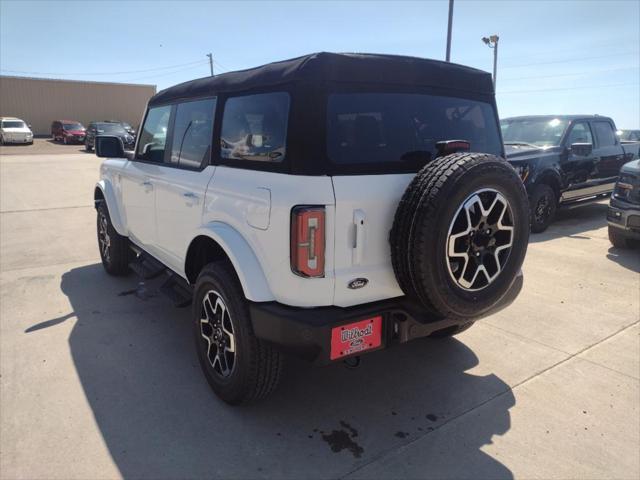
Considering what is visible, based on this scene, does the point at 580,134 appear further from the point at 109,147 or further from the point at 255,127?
the point at 109,147

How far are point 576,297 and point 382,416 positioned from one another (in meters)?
2.92

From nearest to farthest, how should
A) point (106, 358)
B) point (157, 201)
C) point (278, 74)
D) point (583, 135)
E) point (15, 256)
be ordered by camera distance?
point (278, 74), point (106, 358), point (157, 201), point (15, 256), point (583, 135)

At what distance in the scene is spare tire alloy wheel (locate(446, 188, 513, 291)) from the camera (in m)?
2.29

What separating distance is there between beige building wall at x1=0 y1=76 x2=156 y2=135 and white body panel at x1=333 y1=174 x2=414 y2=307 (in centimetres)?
4556

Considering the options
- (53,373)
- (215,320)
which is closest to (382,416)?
(215,320)

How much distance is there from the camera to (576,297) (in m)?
4.69

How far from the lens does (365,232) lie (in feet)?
7.74

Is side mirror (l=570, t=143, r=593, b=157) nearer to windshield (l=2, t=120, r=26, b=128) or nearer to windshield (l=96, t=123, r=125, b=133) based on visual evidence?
windshield (l=96, t=123, r=125, b=133)

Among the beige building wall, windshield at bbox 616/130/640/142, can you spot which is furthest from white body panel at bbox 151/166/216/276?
the beige building wall

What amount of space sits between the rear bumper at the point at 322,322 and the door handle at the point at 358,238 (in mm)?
269

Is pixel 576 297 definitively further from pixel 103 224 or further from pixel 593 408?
pixel 103 224

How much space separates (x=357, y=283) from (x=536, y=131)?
7.18 meters

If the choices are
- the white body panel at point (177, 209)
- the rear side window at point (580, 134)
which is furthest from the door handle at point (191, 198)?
the rear side window at point (580, 134)

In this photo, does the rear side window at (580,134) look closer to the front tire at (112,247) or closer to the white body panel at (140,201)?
the white body panel at (140,201)
